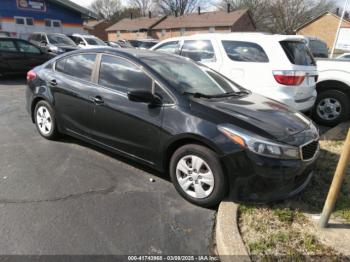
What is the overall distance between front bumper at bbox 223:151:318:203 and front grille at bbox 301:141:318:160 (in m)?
0.07

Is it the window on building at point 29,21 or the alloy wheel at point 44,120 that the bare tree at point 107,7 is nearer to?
the window on building at point 29,21

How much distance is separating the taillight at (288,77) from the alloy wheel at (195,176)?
2831 mm

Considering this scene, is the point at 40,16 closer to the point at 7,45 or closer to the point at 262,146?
the point at 7,45

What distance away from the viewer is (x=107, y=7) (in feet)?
255

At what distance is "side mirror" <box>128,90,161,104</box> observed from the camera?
3591 millimetres

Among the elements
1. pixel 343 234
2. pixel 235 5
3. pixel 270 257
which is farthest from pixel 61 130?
pixel 235 5

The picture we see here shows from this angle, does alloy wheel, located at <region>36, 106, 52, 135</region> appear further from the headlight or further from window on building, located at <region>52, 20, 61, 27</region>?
window on building, located at <region>52, 20, 61, 27</region>

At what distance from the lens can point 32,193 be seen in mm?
3549

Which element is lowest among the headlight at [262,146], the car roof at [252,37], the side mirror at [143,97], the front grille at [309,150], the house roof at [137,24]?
the front grille at [309,150]

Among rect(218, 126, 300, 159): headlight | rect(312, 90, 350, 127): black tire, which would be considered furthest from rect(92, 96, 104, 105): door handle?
rect(312, 90, 350, 127): black tire

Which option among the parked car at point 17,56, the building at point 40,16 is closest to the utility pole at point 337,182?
the parked car at point 17,56

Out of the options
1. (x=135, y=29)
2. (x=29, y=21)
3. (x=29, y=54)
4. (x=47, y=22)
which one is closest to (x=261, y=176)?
(x=29, y=54)

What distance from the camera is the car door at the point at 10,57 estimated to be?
10945mm

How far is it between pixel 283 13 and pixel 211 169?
157 ft
